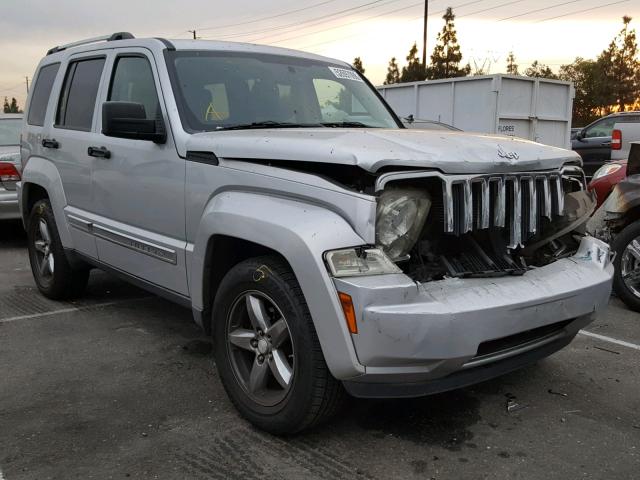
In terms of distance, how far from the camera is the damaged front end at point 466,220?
275 cm

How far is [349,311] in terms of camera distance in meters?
2.51

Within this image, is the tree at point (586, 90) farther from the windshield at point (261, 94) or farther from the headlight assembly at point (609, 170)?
the windshield at point (261, 94)

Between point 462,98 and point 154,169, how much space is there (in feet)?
37.2

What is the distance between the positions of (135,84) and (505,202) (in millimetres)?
2552

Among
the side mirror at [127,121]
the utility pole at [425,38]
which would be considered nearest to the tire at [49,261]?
the side mirror at [127,121]

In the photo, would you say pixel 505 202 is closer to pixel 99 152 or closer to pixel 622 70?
pixel 99 152

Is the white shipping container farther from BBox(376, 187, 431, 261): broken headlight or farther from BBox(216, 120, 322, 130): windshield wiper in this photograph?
BBox(376, 187, 431, 261): broken headlight

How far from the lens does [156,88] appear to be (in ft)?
12.5

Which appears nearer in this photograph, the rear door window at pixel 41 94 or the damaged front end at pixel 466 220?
the damaged front end at pixel 466 220

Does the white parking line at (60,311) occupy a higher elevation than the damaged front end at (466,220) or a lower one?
lower

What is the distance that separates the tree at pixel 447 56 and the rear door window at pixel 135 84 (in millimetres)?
36320

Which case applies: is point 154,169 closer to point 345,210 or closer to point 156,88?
point 156,88

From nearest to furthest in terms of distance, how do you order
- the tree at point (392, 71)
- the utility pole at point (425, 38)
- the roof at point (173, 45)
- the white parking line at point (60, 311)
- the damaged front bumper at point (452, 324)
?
the damaged front bumper at point (452, 324), the roof at point (173, 45), the white parking line at point (60, 311), the utility pole at point (425, 38), the tree at point (392, 71)

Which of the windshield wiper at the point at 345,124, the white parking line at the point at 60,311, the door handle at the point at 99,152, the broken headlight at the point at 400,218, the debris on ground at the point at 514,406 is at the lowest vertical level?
the white parking line at the point at 60,311
